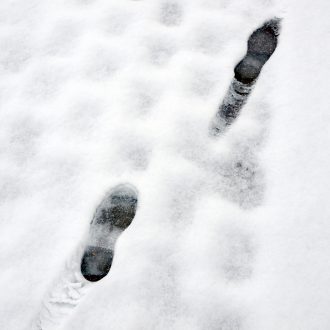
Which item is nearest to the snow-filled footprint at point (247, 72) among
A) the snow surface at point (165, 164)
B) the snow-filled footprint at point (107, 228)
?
the snow surface at point (165, 164)

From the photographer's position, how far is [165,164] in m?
0.99

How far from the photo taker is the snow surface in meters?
0.83

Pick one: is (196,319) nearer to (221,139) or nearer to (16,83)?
(221,139)

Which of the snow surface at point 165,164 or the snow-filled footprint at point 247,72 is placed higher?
the snow-filled footprint at point 247,72

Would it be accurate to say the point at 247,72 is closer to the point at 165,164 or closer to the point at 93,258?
the point at 165,164

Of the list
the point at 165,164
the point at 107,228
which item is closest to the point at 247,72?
the point at 165,164

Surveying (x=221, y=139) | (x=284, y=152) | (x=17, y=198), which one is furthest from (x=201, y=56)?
(x=17, y=198)

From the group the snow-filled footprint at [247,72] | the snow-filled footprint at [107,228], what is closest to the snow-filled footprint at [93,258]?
the snow-filled footprint at [107,228]

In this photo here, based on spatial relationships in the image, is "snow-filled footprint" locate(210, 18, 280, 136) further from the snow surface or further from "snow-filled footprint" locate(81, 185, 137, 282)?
"snow-filled footprint" locate(81, 185, 137, 282)

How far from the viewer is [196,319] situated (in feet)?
2.65

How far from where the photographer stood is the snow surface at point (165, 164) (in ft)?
2.73

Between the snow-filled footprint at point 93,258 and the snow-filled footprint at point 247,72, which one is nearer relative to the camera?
the snow-filled footprint at point 93,258

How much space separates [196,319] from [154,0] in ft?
3.74

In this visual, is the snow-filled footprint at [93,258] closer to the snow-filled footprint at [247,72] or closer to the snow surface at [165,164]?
the snow surface at [165,164]
